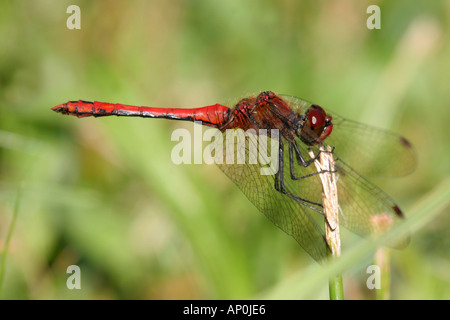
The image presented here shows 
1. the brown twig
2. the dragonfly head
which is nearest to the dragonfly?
the dragonfly head

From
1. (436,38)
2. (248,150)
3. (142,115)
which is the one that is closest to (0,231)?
(142,115)

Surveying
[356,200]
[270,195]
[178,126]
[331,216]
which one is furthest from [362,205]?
[178,126]

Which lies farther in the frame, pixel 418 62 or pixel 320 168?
pixel 418 62

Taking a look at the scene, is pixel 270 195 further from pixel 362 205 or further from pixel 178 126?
pixel 178 126

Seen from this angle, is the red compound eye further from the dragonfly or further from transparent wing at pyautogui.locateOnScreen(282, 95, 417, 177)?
transparent wing at pyautogui.locateOnScreen(282, 95, 417, 177)

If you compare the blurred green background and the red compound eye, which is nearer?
the red compound eye

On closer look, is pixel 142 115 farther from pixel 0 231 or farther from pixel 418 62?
pixel 418 62

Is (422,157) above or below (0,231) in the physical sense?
above
